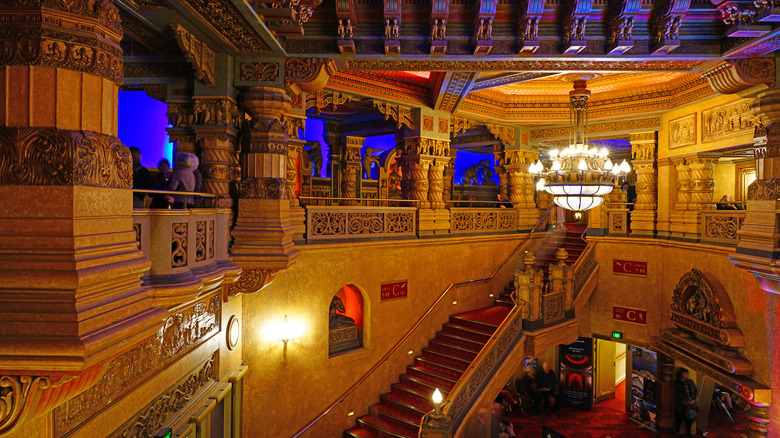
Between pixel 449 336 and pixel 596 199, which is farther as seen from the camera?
pixel 449 336

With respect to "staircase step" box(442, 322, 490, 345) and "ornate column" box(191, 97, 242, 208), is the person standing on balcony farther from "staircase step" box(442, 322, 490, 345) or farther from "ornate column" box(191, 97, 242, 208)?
"staircase step" box(442, 322, 490, 345)

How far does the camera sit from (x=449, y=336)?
888cm

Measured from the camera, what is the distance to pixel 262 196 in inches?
200

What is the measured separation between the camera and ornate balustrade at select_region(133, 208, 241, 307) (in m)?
3.13

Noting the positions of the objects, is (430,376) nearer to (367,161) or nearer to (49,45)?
(367,161)

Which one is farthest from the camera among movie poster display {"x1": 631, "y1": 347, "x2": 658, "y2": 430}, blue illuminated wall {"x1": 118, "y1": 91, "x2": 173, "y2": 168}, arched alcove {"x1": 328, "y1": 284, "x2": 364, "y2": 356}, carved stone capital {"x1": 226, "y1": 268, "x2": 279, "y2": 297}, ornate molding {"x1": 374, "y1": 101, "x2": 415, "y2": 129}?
movie poster display {"x1": 631, "y1": 347, "x2": 658, "y2": 430}

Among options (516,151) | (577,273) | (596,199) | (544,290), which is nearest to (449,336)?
(544,290)

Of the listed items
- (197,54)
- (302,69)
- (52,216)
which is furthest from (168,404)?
(302,69)

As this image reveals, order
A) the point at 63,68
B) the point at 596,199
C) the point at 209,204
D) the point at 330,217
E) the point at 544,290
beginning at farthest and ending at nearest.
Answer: the point at 544,290 < the point at 330,217 < the point at 596,199 < the point at 209,204 < the point at 63,68

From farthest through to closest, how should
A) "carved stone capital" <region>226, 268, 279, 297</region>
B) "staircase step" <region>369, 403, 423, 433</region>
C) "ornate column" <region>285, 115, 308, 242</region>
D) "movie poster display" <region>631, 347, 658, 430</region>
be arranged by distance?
"movie poster display" <region>631, 347, 658, 430</region> < "staircase step" <region>369, 403, 423, 433</region> < "ornate column" <region>285, 115, 308, 242</region> < "carved stone capital" <region>226, 268, 279, 297</region>

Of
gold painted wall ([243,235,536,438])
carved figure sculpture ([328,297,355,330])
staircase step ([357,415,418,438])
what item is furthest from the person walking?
carved figure sculpture ([328,297,355,330])

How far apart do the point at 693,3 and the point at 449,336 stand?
694 cm

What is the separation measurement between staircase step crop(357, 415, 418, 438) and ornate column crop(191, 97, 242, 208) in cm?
483

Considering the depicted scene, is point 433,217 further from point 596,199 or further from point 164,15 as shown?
point 164,15
